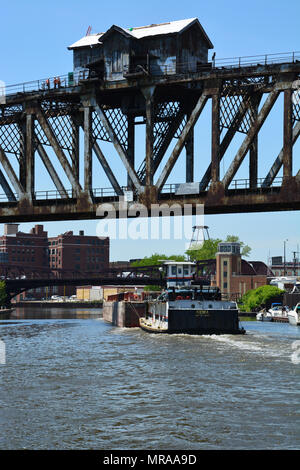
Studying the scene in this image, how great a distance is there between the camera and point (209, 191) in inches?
1470

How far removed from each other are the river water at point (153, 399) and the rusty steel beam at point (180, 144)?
10.5m

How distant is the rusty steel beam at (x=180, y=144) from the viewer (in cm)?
3738

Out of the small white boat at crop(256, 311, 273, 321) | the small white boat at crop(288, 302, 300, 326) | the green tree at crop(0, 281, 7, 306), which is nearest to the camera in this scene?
the small white boat at crop(288, 302, 300, 326)

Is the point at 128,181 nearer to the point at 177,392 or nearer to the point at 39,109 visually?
the point at 39,109

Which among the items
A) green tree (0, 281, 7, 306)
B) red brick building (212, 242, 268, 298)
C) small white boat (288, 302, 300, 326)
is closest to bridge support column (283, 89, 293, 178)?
A: small white boat (288, 302, 300, 326)

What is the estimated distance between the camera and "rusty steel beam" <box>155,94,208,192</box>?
37.4 meters

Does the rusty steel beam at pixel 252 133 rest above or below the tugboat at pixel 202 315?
above

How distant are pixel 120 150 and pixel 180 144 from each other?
3.97 meters

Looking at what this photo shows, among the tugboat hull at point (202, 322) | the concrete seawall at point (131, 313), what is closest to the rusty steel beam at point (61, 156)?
the tugboat hull at point (202, 322)

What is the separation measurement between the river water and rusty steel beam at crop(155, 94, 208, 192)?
10529 millimetres

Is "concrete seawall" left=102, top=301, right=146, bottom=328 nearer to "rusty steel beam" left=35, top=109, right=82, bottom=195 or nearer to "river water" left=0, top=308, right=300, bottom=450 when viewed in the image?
"river water" left=0, top=308, right=300, bottom=450

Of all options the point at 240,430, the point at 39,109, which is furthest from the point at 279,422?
the point at 39,109

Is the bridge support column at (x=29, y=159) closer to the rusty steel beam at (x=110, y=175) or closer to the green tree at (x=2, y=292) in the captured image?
the rusty steel beam at (x=110, y=175)
